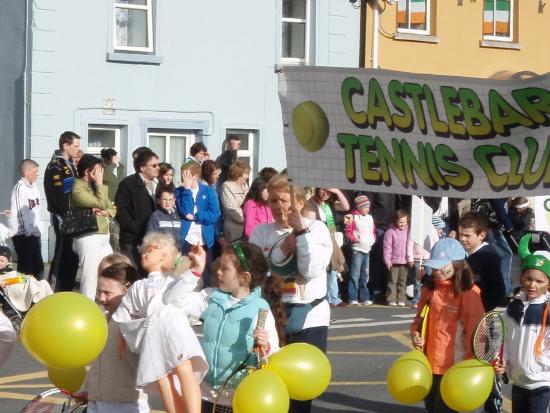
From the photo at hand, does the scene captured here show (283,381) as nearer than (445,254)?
Yes

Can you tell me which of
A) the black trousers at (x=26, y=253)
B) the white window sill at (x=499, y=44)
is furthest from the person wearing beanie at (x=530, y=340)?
the white window sill at (x=499, y=44)

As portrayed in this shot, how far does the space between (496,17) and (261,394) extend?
24511mm

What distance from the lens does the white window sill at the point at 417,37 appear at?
90.8 feet

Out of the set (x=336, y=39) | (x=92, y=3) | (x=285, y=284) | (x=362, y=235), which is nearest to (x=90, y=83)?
(x=92, y=3)

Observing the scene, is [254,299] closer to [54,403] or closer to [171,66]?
[54,403]

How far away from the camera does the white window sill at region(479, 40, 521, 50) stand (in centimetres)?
2934

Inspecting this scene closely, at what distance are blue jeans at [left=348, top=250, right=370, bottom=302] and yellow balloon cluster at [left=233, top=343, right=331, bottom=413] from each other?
33.8 feet

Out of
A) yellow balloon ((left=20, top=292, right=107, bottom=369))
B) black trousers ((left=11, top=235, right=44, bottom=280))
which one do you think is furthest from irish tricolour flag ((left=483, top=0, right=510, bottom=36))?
yellow balloon ((left=20, top=292, right=107, bottom=369))

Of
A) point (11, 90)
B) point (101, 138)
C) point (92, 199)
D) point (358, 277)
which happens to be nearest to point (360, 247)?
point (358, 277)

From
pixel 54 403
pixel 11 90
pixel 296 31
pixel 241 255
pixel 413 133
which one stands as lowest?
pixel 54 403

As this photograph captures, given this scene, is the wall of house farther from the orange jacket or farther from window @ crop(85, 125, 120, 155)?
the orange jacket

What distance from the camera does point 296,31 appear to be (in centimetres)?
2606

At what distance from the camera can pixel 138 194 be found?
587 inches

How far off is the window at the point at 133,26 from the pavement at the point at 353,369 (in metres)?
9.23
